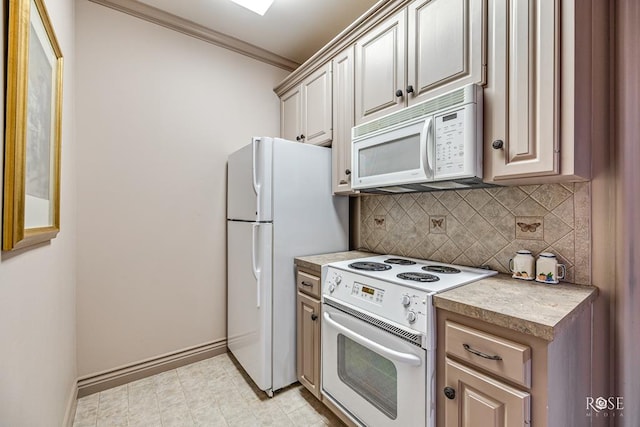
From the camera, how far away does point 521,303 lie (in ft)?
3.42

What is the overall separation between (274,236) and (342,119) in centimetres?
93

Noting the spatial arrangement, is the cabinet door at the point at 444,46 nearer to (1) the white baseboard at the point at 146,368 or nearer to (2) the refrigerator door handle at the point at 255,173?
(2) the refrigerator door handle at the point at 255,173

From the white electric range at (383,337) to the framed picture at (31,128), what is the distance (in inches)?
49.8

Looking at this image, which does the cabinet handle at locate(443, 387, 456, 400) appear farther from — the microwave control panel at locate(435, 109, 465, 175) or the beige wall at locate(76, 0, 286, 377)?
the beige wall at locate(76, 0, 286, 377)

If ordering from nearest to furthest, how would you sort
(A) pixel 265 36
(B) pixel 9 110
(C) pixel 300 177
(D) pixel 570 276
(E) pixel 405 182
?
(B) pixel 9 110 → (D) pixel 570 276 → (E) pixel 405 182 → (C) pixel 300 177 → (A) pixel 265 36

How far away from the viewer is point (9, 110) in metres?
0.78

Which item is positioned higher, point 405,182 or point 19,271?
point 405,182

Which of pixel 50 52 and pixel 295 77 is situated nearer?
pixel 50 52

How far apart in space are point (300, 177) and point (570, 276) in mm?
1532

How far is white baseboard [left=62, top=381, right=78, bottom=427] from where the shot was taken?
1554 mm

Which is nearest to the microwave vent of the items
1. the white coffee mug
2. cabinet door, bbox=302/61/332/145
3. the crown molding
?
cabinet door, bbox=302/61/332/145

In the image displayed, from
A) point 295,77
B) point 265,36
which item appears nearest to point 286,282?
point 295,77

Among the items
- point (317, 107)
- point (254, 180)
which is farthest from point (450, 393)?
point (317, 107)

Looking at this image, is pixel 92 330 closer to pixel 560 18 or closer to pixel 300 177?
pixel 300 177
